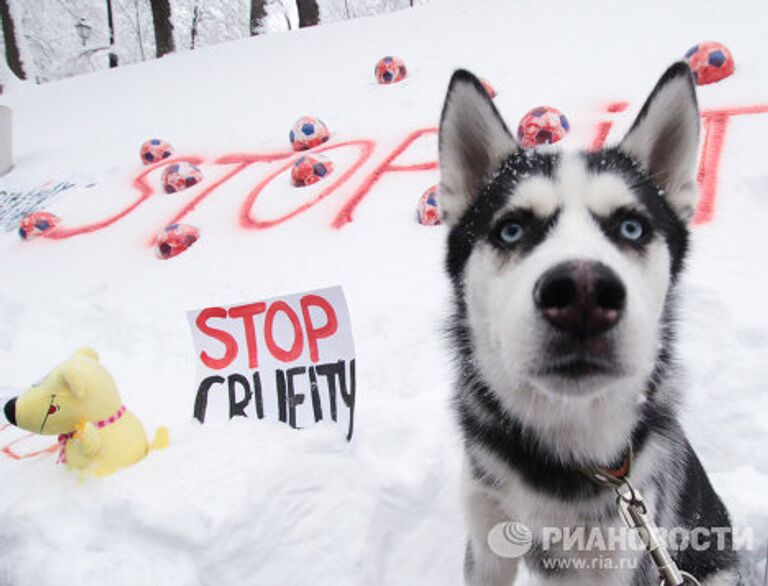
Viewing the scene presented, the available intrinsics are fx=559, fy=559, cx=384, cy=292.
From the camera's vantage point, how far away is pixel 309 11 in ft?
34.7

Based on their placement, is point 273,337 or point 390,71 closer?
point 273,337

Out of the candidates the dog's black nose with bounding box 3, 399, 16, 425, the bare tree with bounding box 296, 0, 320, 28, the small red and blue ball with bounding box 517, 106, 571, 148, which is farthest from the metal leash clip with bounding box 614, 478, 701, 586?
the bare tree with bounding box 296, 0, 320, 28

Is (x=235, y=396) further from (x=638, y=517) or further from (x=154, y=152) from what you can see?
(x=154, y=152)

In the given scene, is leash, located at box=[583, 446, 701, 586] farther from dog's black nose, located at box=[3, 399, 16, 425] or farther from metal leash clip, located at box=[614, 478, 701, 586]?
dog's black nose, located at box=[3, 399, 16, 425]

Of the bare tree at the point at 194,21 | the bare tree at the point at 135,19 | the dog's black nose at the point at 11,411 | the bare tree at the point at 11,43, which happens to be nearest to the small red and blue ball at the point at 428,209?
the dog's black nose at the point at 11,411

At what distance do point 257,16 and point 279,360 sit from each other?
10.5 m

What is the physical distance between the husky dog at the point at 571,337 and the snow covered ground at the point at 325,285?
0.37 m

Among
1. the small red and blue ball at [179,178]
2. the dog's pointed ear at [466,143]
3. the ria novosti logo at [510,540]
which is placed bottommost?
the ria novosti logo at [510,540]

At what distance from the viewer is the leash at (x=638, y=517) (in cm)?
110

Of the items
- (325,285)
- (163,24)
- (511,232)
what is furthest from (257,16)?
(511,232)

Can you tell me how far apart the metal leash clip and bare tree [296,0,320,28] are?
35.8 ft

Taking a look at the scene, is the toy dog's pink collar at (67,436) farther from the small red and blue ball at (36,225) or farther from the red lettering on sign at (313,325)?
the small red and blue ball at (36,225)

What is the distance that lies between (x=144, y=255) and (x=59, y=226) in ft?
4.51

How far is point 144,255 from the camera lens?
4211 mm
